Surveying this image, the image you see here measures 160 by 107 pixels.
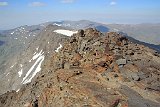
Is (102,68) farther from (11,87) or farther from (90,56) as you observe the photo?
(11,87)

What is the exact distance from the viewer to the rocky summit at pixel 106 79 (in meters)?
34.7

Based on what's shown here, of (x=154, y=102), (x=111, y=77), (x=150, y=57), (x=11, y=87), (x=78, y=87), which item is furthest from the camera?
(x=11, y=87)

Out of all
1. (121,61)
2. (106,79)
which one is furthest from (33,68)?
(106,79)

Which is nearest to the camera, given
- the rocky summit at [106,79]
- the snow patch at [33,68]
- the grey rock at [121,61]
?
the rocky summit at [106,79]

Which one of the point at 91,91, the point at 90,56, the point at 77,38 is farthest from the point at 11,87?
the point at 91,91

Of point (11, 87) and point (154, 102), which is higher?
point (154, 102)

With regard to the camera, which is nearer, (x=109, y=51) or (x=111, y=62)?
(x=111, y=62)

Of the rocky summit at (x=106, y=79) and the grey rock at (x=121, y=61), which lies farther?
the grey rock at (x=121, y=61)

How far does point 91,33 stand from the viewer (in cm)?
6209

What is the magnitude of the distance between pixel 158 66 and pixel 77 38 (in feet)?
81.1

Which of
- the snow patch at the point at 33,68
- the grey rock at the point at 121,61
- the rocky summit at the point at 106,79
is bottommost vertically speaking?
the snow patch at the point at 33,68

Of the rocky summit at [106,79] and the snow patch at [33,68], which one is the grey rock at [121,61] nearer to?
the rocky summit at [106,79]

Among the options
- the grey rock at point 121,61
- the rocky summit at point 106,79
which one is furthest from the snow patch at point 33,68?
the grey rock at point 121,61

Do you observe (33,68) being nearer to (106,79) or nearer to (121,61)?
(121,61)
